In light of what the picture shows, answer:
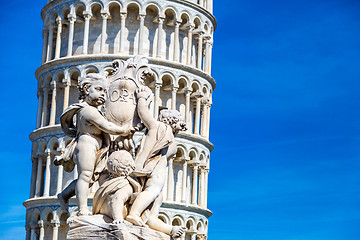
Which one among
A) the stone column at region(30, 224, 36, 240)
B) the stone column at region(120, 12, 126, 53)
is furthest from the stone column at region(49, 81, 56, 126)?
the stone column at region(30, 224, 36, 240)

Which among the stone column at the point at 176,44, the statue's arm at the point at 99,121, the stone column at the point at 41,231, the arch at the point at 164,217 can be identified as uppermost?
the stone column at the point at 176,44

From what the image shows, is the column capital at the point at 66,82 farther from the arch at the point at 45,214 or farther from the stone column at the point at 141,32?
the arch at the point at 45,214

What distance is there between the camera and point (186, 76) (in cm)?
4897

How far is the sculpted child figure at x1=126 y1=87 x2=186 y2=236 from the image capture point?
9.14 meters

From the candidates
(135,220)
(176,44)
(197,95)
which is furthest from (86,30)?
(135,220)

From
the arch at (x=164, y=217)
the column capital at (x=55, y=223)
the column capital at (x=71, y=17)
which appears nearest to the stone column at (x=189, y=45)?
the column capital at (x=71, y=17)

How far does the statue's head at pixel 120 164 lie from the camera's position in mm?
8938

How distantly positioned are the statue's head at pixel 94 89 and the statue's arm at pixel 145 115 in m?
0.45

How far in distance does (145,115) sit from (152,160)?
0.56m

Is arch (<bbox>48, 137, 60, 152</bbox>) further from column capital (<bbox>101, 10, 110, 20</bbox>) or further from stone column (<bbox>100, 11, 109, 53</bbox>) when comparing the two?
column capital (<bbox>101, 10, 110, 20</bbox>)

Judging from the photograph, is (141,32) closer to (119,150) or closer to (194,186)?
(194,186)

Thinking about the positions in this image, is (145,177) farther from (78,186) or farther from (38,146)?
(38,146)

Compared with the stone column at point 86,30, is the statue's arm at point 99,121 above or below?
below

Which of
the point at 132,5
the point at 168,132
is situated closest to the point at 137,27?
the point at 132,5
